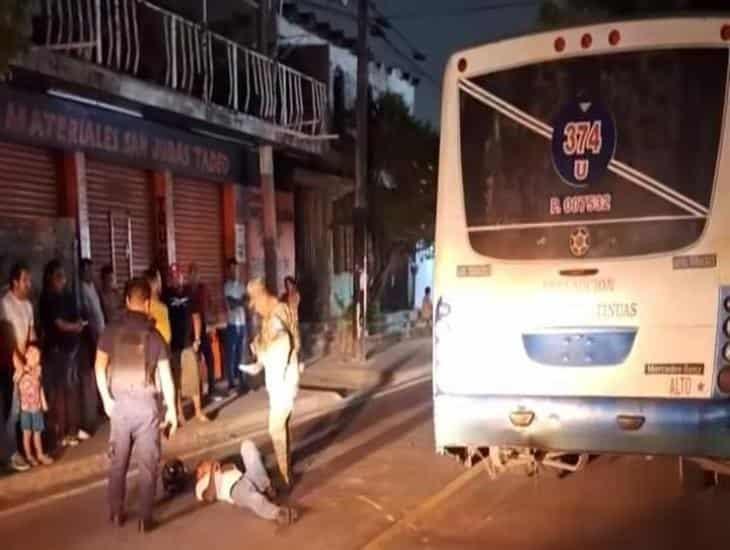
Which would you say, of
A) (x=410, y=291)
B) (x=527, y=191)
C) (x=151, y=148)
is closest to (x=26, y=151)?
(x=151, y=148)

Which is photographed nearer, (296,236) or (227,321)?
(227,321)

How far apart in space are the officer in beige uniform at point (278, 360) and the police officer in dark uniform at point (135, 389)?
1.10 m

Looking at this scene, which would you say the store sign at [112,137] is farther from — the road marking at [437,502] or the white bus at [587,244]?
the road marking at [437,502]

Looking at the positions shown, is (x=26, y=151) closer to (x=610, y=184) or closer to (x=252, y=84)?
(x=252, y=84)

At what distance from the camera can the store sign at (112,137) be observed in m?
11.6

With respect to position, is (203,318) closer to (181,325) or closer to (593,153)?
(181,325)

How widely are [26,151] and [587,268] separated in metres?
8.62

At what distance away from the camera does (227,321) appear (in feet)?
43.6

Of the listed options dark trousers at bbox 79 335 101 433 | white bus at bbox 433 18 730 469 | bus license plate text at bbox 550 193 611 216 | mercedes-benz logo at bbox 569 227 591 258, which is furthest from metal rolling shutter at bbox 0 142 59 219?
mercedes-benz logo at bbox 569 227 591 258

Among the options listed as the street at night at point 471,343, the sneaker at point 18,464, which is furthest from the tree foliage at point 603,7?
the sneaker at point 18,464

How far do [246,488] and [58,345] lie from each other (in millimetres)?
3655

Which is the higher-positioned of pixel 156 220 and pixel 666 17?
pixel 666 17

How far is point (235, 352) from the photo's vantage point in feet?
43.6

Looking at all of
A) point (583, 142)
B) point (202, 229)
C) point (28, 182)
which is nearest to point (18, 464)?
point (28, 182)
